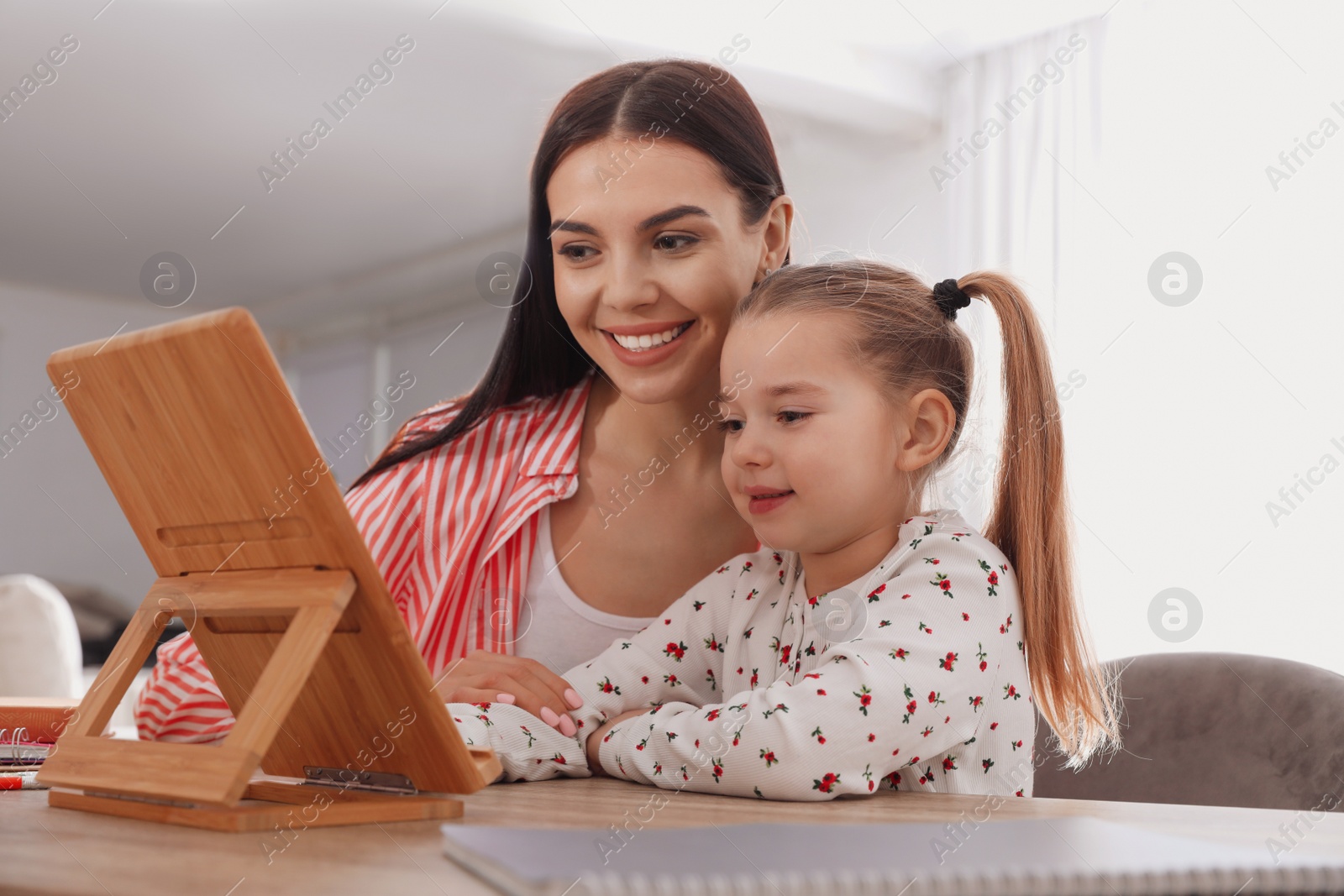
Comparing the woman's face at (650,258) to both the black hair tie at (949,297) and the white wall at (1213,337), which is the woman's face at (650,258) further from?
the white wall at (1213,337)

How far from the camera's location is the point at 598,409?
1.65m

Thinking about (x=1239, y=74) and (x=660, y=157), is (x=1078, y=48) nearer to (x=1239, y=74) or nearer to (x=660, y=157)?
(x=1239, y=74)

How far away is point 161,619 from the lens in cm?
79

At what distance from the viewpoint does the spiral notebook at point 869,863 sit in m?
0.45

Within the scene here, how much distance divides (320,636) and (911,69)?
14.5 ft

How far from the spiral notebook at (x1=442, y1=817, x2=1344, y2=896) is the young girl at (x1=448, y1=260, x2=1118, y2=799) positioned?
0.31 metres

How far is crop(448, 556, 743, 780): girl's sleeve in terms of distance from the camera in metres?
1.02

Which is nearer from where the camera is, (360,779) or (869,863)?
(869,863)

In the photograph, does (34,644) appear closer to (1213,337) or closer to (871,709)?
(871,709)

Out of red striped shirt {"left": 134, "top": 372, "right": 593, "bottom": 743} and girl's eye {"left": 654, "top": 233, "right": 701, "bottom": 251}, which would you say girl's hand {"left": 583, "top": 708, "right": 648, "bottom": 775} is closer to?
red striped shirt {"left": 134, "top": 372, "right": 593, "bottom": 743}

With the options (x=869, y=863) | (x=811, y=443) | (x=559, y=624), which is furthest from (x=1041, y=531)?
(x=869, y=863)

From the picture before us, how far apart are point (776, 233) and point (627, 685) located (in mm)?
675

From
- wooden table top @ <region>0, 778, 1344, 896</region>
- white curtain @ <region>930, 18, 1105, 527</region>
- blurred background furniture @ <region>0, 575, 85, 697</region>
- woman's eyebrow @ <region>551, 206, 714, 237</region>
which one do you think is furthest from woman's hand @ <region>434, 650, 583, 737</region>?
white curtain @ <region>930, 18, 1105, 527</region>

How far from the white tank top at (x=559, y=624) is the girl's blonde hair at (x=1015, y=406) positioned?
0.44 m
